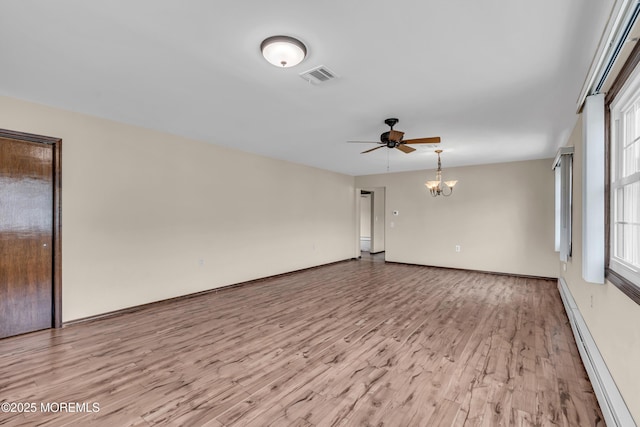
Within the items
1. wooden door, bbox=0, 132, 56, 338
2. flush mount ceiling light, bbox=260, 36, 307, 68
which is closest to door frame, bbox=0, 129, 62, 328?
wooden door, bbox=0, 132, 56, 338

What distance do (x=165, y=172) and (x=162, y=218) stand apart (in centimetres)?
67

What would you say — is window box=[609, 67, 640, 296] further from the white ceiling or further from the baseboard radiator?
the baseboard radiator

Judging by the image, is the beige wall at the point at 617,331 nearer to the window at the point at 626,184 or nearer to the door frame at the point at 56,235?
the window at the point at 626,184

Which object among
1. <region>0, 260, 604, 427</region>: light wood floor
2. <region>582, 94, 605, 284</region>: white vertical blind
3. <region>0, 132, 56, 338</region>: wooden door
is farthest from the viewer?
<region>0, 132, 56, 338</region>: wooden door

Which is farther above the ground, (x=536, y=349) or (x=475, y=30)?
(x=475, y=30)

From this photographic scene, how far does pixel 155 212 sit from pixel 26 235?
1323 millimetres

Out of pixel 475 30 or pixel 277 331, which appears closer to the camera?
pixel 475 30

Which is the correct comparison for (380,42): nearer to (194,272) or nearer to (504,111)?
(504,111)

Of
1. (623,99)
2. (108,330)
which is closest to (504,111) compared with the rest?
(623,99)

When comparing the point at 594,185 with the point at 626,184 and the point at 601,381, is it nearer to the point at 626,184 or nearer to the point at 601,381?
the point at 626,184

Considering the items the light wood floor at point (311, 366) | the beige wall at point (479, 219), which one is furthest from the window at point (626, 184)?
the beige wall at point (479, 219)

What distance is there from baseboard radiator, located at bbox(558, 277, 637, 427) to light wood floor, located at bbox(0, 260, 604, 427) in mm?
85

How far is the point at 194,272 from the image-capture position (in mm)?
4586

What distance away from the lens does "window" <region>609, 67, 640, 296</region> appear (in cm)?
181
